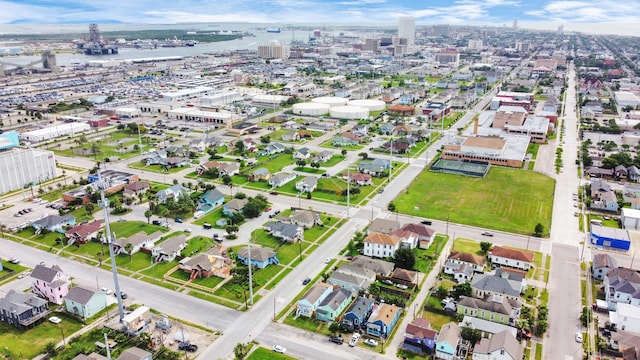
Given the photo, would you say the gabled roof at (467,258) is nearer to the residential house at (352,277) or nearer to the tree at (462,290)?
the tree at (462,290)

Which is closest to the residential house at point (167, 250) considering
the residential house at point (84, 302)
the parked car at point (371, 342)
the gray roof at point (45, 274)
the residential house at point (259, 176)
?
the residential house at point (84, 302)

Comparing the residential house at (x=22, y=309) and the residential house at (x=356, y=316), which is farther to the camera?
the residential house at (x=22, y=309)

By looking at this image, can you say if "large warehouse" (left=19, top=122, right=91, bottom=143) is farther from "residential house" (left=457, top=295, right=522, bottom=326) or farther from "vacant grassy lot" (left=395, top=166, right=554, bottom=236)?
"residential house" (left=457, top=295, right=522, bottom=326)

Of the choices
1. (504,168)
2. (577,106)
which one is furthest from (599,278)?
(577,106)

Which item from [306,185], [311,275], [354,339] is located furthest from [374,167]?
[354,339]

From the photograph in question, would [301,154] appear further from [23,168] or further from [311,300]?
[311,300]

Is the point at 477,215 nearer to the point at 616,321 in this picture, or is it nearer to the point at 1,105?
the point at 616,321
